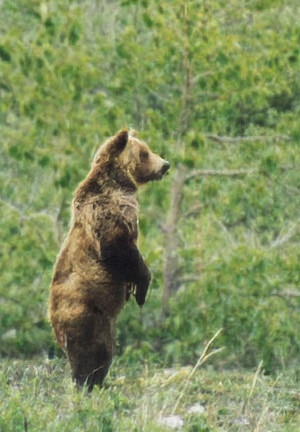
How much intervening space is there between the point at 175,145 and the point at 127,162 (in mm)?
5208

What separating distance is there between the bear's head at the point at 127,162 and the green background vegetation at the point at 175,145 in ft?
15.1

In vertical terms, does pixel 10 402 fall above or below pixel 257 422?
above

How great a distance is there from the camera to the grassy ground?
5551 millimetres

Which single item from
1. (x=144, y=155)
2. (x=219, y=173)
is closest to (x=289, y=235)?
(x=219, y=173)

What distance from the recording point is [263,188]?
11.5 metres

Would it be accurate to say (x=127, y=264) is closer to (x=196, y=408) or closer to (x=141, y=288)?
(x=141, y=288)

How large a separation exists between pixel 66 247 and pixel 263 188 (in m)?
5.35

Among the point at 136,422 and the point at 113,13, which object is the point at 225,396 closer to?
the point at 136,422

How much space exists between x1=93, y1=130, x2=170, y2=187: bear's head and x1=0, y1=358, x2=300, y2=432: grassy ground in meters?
1.07

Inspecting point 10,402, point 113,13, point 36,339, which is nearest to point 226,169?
point 36,339

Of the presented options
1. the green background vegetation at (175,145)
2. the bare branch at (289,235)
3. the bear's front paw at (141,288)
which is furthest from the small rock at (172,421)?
the bare branch at (289,235)

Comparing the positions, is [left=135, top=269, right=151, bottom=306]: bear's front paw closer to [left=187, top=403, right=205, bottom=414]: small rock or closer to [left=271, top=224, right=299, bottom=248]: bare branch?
[left=187, top=403, right=205, bottom=414]: small rock

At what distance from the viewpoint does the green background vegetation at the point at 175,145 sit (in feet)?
37.2

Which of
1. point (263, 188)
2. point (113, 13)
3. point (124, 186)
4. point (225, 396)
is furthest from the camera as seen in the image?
point (113, 13)
